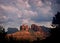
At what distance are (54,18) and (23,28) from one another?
8177cm

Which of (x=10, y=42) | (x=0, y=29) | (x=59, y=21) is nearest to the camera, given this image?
(x=10, y=42)

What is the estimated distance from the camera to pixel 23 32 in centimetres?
12912

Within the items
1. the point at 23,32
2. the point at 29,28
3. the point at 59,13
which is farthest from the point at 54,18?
the point at 29,28

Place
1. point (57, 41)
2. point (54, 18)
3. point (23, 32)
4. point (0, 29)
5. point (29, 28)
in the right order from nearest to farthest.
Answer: point (57, 41), point (54, 18), point (0, 29), point (23, 32), point (29, 28)

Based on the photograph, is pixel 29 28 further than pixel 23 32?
Yes

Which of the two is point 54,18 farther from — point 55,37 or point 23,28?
point 23,28

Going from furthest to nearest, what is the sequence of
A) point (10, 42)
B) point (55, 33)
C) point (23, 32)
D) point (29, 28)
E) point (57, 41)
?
point (29, 28) → point (23, 32) → point (10, 42) → point (55, 33) → point (57, 41)

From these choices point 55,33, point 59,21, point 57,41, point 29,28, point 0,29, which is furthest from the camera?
point 29,28

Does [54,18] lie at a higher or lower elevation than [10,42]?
higher

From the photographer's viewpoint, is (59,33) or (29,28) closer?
(59,33)

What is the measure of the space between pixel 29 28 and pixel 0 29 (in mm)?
78190

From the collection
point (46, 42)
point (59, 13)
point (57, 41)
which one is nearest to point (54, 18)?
point (59, 13)

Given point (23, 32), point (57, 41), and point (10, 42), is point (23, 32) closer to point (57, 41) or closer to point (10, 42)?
point (10, 42)

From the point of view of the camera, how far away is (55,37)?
3500 centimetres
